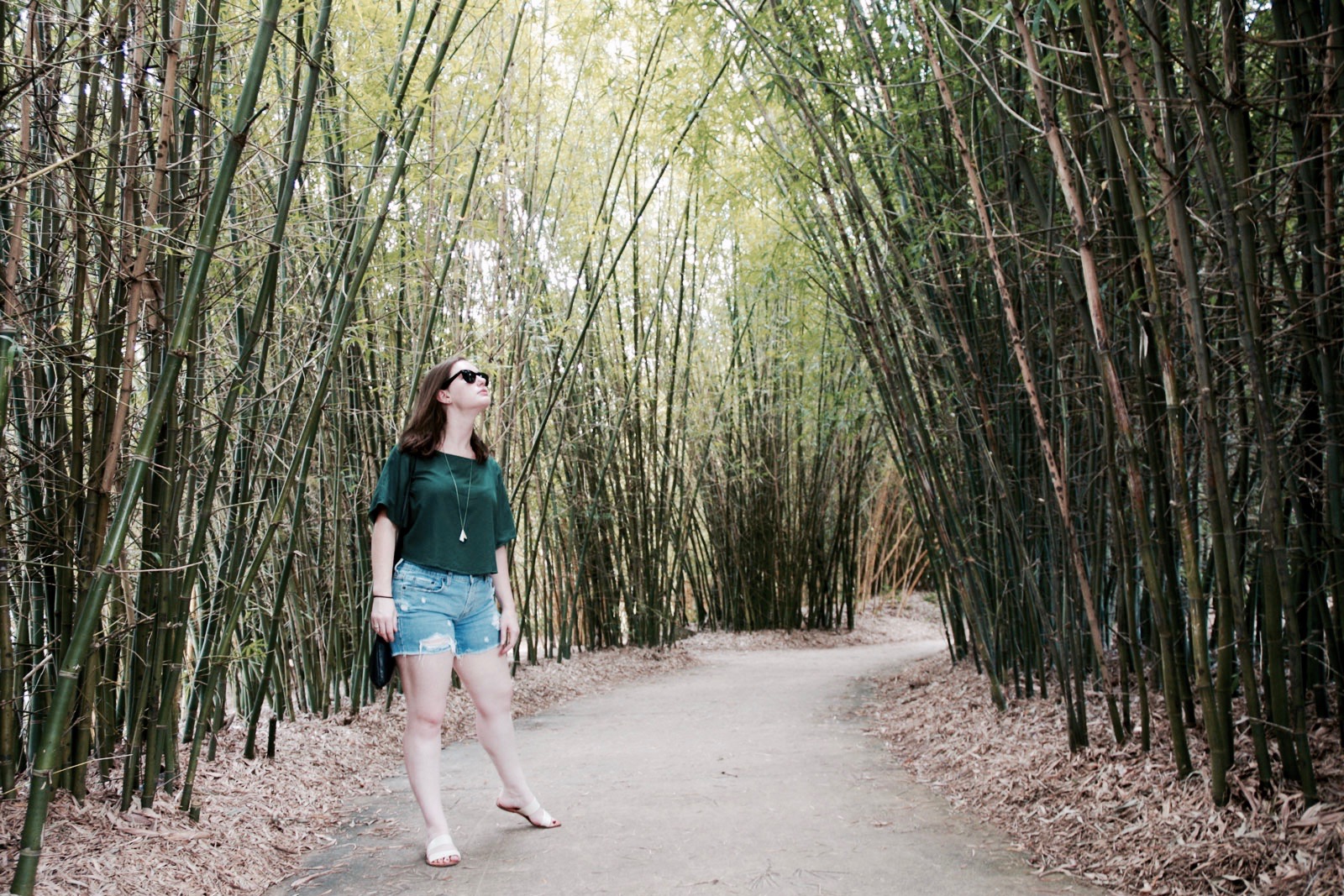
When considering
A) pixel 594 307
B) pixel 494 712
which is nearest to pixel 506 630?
pixel 494 712

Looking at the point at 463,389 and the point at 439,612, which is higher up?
the point at 463,389

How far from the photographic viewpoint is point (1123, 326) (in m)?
2.17

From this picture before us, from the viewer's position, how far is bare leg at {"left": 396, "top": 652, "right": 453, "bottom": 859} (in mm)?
1950

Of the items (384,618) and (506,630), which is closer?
(384,618)

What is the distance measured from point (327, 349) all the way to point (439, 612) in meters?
0.69

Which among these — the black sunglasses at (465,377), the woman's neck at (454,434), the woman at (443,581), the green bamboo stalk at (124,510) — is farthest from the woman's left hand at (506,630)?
the green bamboo stalk at (124,510)

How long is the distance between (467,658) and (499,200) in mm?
2757

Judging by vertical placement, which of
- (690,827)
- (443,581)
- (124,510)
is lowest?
(690,827)

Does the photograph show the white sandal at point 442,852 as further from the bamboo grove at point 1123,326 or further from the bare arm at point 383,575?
the bamboo grove at point 1123,326

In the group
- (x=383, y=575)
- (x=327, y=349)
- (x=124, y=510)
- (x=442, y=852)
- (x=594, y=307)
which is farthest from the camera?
(x=594, y=307)

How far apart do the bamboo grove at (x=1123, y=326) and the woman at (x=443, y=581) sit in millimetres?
1151

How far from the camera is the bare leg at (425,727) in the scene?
195cm

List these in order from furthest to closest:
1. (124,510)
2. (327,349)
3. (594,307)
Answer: (594,307) → (327,349) → (124,510)

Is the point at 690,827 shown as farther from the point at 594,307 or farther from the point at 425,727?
the point at 594,307
